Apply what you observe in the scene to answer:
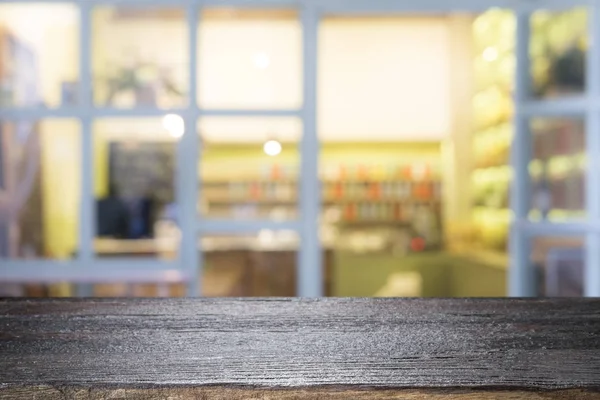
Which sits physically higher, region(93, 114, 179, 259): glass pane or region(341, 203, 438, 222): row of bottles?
region(93, 114, 179, 259): glass pane

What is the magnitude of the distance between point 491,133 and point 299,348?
742cm

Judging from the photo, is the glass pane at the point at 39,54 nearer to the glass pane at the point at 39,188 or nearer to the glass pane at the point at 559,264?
the glass pane at the point at 39,188


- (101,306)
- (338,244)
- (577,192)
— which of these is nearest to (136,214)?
(577,192)

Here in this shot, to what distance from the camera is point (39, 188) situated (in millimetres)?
3295

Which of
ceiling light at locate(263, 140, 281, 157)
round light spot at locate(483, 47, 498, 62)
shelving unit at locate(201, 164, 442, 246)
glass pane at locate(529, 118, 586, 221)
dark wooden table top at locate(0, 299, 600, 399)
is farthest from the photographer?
shelving unit at locate(201, 164, 442, 246)

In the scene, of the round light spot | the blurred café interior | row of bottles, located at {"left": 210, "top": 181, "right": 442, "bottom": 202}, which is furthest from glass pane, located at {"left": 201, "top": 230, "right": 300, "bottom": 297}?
row of bottles, located at {"left": 210, "top": 181, "right": 442, "bottom": 202}

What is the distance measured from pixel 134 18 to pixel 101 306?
2963 millimetres

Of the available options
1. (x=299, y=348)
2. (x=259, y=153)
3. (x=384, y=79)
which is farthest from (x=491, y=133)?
(x=299, y=348)

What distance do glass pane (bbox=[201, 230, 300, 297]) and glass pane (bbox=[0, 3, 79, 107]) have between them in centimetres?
87

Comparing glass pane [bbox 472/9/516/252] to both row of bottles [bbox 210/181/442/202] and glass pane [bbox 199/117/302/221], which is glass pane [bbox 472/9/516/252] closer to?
row of bottles [bbox 210/181/442/202]

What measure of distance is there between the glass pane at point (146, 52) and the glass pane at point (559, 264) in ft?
5.09

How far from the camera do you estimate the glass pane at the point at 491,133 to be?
696 cm

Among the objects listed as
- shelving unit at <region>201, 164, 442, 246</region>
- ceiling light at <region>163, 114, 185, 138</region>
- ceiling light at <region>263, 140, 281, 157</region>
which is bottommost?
shelving unit at <region>201, 164, 442, 246</region>

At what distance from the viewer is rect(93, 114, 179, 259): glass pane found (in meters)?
3.21
